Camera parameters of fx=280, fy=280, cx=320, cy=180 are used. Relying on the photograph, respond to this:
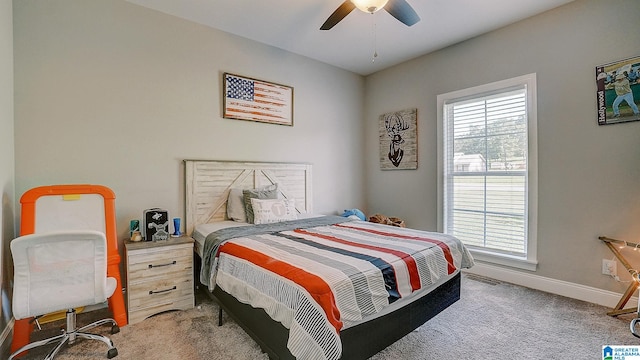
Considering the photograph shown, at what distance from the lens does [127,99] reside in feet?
8.95

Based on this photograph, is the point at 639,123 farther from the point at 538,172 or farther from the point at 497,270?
the point at 497,270

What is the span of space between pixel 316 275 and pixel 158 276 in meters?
1.68

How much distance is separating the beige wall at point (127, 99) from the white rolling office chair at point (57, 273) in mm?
1030

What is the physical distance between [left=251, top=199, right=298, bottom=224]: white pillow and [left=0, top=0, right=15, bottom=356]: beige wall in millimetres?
1861

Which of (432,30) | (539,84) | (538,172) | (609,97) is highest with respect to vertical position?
(432,30)

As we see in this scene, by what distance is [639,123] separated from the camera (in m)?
2.43

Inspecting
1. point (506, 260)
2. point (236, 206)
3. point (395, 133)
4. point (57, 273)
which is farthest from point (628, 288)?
point (57, 273)

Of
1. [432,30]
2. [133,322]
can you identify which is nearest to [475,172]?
[432,30]

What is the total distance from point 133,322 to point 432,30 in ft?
13.7

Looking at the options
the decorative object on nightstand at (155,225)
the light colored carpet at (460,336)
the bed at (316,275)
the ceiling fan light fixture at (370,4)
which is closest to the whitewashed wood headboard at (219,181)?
the bed at (316,275)

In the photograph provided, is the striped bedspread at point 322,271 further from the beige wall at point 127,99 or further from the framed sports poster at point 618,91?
the framed sports poster at point 618,91

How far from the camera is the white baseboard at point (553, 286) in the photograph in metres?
2.54

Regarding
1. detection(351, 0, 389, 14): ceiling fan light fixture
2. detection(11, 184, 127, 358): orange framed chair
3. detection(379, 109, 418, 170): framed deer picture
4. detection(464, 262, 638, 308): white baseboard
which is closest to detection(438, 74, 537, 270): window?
detection(464, 262, 638, 308): white baseboard

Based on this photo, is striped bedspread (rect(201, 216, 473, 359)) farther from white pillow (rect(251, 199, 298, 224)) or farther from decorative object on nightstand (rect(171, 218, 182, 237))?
decorative object on nightstand (rect(171, 218, 182, 237))
